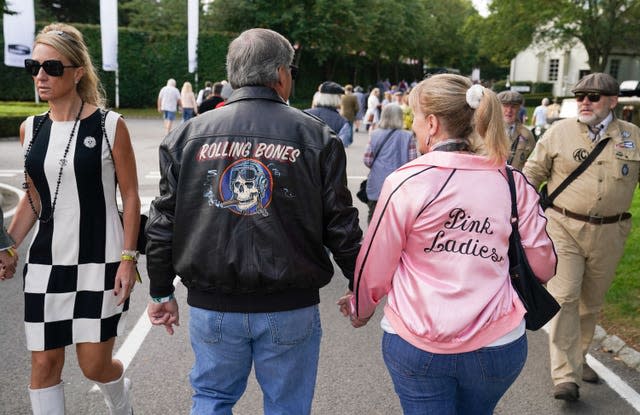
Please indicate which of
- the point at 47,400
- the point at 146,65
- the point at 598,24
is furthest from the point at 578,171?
the point at 598,24

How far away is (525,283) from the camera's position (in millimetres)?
2318

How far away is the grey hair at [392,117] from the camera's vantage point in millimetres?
6512

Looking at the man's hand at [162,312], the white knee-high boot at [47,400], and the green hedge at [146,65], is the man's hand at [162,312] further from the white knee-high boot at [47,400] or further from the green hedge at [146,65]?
the green hedge at [146,65]

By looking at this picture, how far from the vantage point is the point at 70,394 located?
3.85m

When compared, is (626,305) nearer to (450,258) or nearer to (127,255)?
(450,258)

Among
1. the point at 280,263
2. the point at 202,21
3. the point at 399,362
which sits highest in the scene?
the point at 202,21

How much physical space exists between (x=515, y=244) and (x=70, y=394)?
9.55 feet

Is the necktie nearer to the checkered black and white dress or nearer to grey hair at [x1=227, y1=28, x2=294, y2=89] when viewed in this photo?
grey hair at [x1=227, y1=28, x2=294, y2=89]

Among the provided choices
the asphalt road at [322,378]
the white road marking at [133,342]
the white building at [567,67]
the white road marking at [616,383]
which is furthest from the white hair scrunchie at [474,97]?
the white building at [567,67]

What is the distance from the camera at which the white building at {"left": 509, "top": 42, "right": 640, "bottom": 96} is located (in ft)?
195

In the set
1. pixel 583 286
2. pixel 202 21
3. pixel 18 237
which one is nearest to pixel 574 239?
pixel 583 286

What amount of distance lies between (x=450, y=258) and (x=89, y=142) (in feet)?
5.51

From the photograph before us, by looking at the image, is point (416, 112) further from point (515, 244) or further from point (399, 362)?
point (399, 362)

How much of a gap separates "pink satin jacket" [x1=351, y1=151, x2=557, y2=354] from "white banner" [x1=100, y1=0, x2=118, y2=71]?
94.5 feet
